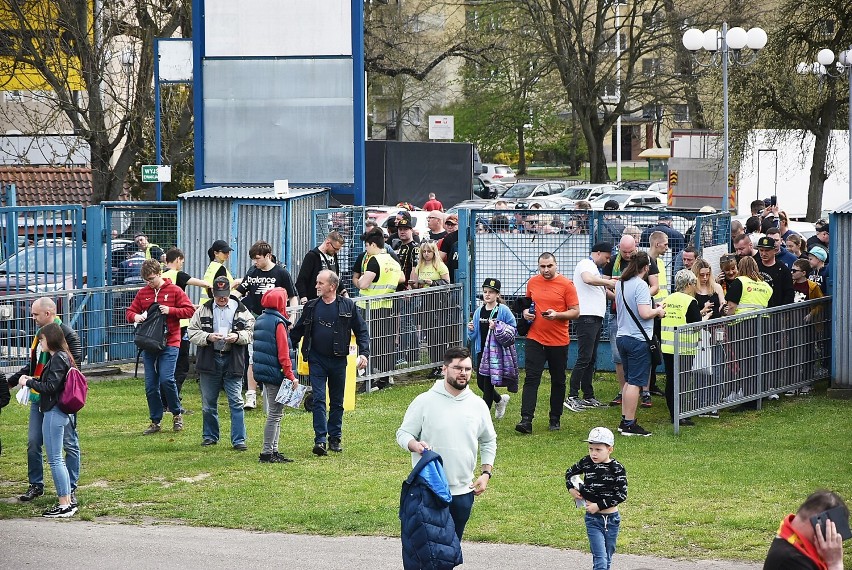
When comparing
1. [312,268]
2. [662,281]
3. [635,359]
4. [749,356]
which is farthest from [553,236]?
[635,359]

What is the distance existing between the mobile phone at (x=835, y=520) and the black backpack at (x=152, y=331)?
28.7ft

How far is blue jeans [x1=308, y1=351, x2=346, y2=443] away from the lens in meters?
11.9

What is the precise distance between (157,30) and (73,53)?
1.85 m

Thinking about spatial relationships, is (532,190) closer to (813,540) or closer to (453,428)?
(453,428)

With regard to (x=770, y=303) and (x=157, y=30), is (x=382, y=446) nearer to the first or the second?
(x=770, y=303)

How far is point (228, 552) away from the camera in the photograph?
29.6 ft

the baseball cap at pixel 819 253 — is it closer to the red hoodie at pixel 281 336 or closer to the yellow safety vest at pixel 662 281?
the yellow safety vest at pixel 662 281

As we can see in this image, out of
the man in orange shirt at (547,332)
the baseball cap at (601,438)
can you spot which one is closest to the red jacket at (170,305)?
the man in orange shirt at (547,332)

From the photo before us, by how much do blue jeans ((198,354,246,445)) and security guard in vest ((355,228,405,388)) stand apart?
3275 mm

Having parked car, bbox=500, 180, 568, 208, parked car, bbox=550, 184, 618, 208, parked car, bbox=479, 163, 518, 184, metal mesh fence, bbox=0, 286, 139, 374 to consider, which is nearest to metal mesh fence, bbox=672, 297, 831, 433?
metal mesh fence, bbox=0, 286, 139, 374

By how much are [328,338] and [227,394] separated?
1298 millimetres

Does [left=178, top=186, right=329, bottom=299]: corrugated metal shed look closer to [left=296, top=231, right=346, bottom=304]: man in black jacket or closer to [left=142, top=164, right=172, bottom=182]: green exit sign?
[left=296, top=231, right=346, bottom=304]: man in black jacket

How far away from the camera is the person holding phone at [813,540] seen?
205 inches

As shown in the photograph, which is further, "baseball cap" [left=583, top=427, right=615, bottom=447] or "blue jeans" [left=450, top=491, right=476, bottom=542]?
"baseball cap" [left=583, top=427, right=615, bottom=447]
